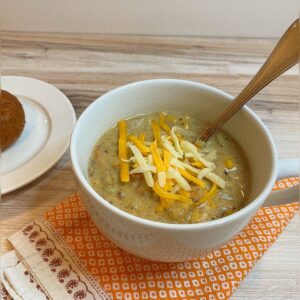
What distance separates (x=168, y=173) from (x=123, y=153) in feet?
0.32

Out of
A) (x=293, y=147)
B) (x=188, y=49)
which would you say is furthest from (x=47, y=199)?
(x=188, y=49)

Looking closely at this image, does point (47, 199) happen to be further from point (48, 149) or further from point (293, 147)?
point (293, 147)

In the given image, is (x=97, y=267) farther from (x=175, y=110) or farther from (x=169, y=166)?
(x=175, y=110)

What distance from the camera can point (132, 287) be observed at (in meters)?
0.69

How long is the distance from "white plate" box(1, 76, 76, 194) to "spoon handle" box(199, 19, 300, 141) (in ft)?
0.99

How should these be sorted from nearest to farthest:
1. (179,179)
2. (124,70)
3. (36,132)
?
(179,179), (36,132), (124,70)

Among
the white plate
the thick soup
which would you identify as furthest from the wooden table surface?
the thick soup

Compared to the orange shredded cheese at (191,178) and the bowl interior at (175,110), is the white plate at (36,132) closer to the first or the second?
the bowl interior at (175,110)

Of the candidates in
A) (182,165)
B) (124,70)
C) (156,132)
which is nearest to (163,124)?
(156,132)

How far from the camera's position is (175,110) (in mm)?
850

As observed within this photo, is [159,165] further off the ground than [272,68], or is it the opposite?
[272,68]

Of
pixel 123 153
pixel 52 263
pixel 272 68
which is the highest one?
pixel 272 68

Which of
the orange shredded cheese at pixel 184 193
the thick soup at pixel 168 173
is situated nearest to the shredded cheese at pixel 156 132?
the thick soup at pixel 168 173

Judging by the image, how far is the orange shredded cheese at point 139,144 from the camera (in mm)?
731
